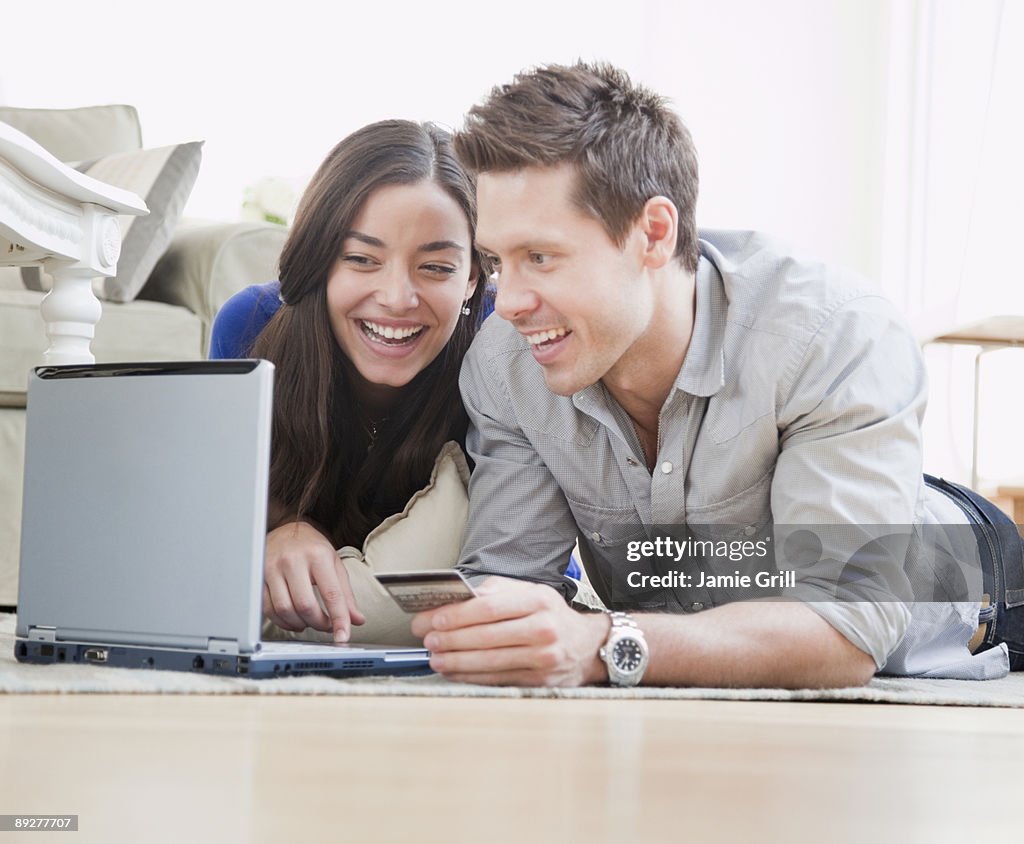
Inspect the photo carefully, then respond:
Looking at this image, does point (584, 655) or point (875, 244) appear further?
point (875, 244)

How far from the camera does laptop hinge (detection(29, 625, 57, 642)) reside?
3.73 feet

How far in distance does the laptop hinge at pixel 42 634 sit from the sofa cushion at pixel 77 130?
205 centimetres

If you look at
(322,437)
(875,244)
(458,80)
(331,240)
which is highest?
(458,80)

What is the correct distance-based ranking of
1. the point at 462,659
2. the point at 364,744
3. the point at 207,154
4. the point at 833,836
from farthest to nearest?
the point at 207,154
the point at 462,659
the point at 364,744
the point at 833,836

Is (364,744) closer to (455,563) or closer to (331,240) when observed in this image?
(455,563)

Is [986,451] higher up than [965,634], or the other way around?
[986,451]

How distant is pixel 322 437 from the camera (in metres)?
1.69

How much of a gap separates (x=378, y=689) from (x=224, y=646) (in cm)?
14

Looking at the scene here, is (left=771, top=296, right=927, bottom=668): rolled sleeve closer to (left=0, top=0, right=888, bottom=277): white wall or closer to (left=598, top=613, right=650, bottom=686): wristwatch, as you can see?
(left=598, top=613, right=650, bottom=686): wristwatch

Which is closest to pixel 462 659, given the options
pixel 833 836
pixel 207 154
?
pixel 833 836

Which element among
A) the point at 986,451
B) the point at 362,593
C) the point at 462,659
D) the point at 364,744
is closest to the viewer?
the point at 364,744

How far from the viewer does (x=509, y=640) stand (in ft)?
3.56

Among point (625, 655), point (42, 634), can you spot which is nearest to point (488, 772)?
point (625, 655)

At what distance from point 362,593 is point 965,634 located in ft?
2.53
